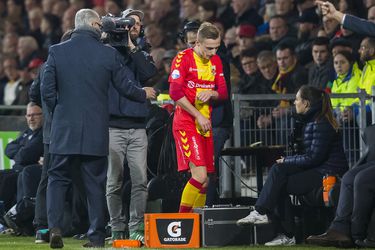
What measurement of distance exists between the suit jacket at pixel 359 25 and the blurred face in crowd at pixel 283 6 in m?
7.19

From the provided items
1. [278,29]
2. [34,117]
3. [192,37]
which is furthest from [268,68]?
[192,37]

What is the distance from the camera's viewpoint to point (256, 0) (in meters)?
19.4

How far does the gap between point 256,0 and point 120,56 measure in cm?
776

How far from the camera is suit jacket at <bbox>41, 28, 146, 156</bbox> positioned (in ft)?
37.3

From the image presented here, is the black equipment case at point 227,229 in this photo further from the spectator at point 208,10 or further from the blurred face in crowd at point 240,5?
the blurred face in crowd at point 240,5

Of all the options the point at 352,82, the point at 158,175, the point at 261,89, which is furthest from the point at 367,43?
the point at 158,175

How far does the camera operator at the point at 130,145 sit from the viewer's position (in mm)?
12078

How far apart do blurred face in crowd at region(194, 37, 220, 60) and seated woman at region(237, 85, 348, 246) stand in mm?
1107

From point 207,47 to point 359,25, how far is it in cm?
172

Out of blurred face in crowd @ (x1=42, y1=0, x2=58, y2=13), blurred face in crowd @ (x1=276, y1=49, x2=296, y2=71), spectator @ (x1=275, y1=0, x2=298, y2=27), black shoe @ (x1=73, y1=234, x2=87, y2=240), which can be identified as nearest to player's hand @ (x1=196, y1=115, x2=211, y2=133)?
black shoe @ (x1=73, y1=234, x2=87, y2=240)

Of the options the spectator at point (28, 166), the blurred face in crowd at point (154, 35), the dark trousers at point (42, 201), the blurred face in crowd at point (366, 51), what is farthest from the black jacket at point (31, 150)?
the blurred face in crowd at point (154, 35)

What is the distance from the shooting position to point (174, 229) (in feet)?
38.3

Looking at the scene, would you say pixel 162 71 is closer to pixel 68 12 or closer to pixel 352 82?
pixel 352 82

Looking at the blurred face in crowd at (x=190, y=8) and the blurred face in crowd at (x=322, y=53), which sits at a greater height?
the blurred face in crowd at (x=190, y=8)
